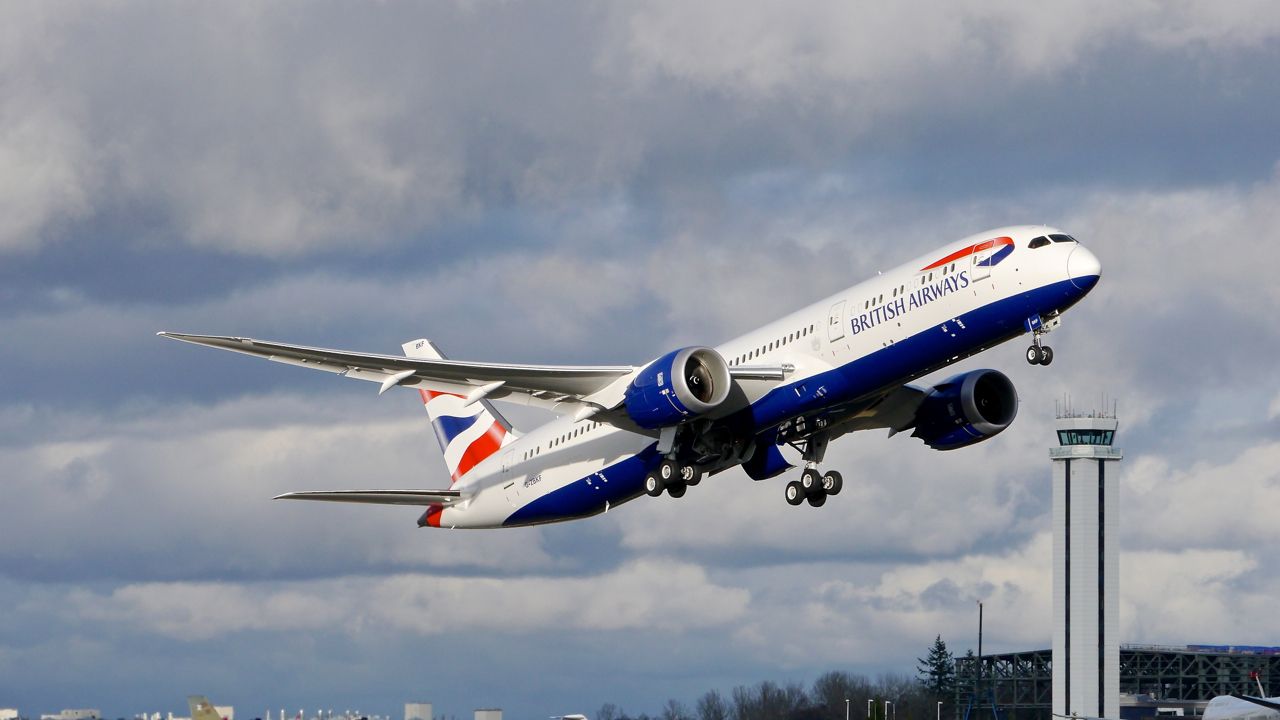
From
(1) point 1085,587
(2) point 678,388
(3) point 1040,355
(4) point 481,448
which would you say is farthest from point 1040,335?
(1) point 1085,587

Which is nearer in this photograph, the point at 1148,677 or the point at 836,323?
the point at 836,323

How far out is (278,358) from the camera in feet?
156

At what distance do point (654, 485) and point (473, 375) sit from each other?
6373mm

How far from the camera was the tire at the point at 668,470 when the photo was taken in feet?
160

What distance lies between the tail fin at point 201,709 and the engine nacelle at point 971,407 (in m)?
30.3

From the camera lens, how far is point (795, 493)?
52062mm

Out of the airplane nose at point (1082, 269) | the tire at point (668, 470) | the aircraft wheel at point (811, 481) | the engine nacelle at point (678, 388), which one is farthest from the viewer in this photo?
the aircraft wheel at point (811, 481)

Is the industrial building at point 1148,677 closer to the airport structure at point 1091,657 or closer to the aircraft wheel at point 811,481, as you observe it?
the airport structure at point 1091,657

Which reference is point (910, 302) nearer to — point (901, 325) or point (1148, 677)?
point (901, 325)

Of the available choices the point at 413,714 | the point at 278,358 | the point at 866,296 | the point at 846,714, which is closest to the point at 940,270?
the point at 866,296

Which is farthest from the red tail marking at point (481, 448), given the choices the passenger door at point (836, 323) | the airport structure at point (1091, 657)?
the airport structure at point (1091, 657)

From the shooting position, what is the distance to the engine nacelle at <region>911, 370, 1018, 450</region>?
5234cm

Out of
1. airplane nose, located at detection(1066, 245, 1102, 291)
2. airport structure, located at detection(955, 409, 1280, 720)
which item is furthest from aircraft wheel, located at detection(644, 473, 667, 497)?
airport structure, located at detection(955, 409, 1280, 720)

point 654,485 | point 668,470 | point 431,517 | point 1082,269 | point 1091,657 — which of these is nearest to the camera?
point 1082,269
